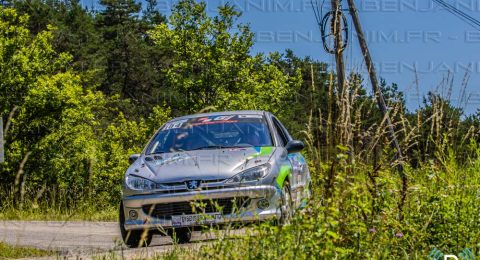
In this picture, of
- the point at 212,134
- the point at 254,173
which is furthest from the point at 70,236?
the point at 254,173

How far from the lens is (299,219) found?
5406 mm

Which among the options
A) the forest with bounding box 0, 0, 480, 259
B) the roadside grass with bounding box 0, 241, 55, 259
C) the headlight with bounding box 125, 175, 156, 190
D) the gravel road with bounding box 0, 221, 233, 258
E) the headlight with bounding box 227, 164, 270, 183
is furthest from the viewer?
the gravel road with bounding box 0, 221, 233, 258

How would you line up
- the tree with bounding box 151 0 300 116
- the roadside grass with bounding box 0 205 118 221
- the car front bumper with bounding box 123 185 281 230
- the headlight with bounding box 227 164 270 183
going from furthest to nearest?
the tree with bounding box 151 0 300 116
the roadside grass with bounding box 0 205 118 221
the headlight with bounding box 227 164 270 183
the car front bumper with bounding box 123 185 281 230

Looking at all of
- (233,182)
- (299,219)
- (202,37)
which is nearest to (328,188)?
(299,219)

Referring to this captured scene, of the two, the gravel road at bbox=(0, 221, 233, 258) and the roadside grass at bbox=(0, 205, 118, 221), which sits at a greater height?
the gravel road at bbox=(0, 221, 233, 258)

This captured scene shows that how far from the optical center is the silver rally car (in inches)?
352

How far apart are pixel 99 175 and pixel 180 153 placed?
5229 centimetres

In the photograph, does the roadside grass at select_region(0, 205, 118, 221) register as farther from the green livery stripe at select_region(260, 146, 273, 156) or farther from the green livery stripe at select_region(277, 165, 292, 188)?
the green livery stripe at select_region(277, 165, 292, 188)

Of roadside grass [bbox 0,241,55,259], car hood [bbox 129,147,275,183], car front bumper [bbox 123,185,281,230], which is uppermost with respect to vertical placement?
car hood [bbox 129,147,275,183]

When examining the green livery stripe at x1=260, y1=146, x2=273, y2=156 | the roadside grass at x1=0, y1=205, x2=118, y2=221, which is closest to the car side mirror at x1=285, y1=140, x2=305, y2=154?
the green livery stripe at x1=260, y1=146, x2=273, y2=156

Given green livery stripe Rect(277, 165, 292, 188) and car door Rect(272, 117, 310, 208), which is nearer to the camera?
green livery stripe Rect(277, 165, 292, 188)

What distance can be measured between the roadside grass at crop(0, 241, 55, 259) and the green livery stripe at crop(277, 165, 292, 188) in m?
2.88

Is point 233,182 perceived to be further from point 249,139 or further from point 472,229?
point 472,229

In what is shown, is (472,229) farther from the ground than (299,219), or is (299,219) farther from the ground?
Result: (299,219)
